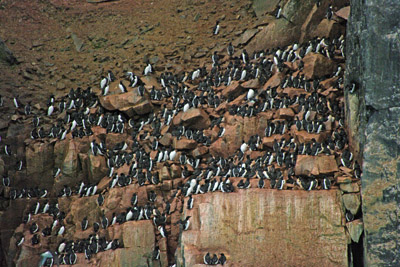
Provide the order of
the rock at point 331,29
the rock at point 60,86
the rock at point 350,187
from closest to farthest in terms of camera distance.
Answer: the rock at point 350,187
the rock at point 331,29
the rock at point 60,86

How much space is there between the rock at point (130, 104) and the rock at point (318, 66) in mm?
7450

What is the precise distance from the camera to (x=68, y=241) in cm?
2656

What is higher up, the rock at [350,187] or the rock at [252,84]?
the rock at [252,84]

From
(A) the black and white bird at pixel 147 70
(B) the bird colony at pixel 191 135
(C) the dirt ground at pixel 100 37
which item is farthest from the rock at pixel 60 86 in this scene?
(A) the black and white bird at pixel 147 70

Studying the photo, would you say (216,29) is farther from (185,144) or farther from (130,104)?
(185,144)

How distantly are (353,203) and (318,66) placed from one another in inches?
318

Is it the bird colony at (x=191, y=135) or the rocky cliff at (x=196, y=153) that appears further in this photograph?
the bird colony at (x=191, y=135)

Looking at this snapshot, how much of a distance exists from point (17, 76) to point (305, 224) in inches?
723

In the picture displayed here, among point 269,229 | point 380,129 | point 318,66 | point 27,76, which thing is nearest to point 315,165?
point 380,129

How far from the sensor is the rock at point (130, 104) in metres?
30.2

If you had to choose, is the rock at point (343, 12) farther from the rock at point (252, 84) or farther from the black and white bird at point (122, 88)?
the black and white bird at point (122, 88)

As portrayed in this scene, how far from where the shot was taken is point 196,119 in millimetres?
28406

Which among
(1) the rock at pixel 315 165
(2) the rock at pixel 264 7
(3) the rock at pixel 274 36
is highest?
(2) the rock at pixel 264 7

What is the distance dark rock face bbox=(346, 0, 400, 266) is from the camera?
851 inches
